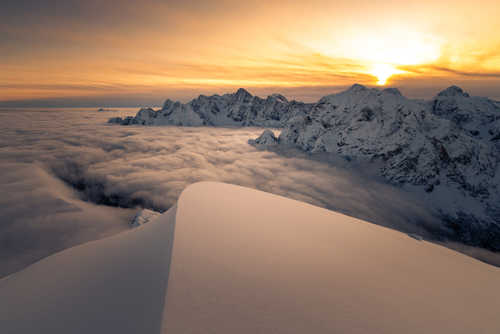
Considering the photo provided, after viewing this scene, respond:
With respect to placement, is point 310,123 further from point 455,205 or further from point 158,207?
point 158,207

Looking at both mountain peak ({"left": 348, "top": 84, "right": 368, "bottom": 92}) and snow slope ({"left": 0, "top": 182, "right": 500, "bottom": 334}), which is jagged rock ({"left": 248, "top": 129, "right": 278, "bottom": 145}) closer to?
mountain peak ({"left": 348, "top": 84, "right": 368, "bottom": 92})

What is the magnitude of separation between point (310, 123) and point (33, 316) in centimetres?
2171

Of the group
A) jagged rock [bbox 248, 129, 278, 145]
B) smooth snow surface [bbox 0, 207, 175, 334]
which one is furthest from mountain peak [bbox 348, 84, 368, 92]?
smooth snow surface [bbox 0, 207, 175, 334]

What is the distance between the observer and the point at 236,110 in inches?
3479

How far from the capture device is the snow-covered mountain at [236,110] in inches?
3110

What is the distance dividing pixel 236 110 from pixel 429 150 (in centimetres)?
8080

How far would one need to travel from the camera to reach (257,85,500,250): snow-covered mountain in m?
12.9

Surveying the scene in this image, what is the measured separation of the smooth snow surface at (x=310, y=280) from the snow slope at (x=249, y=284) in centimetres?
1

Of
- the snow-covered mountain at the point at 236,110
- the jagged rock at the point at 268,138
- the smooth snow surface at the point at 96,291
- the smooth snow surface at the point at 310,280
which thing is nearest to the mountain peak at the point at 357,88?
the jagged rock at the point at 268,138

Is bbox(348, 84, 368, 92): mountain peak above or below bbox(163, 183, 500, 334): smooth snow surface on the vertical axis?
above

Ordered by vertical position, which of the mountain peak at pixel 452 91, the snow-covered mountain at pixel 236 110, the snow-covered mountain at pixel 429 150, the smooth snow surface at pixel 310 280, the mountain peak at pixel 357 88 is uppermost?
the snow-covered mountain at pixel 236 110

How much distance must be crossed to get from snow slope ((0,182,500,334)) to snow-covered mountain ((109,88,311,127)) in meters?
80.2

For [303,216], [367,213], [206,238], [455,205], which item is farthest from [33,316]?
[455,205]

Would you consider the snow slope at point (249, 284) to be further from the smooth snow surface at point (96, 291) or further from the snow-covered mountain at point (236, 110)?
the snow-covered mountain at point (236, 110)
